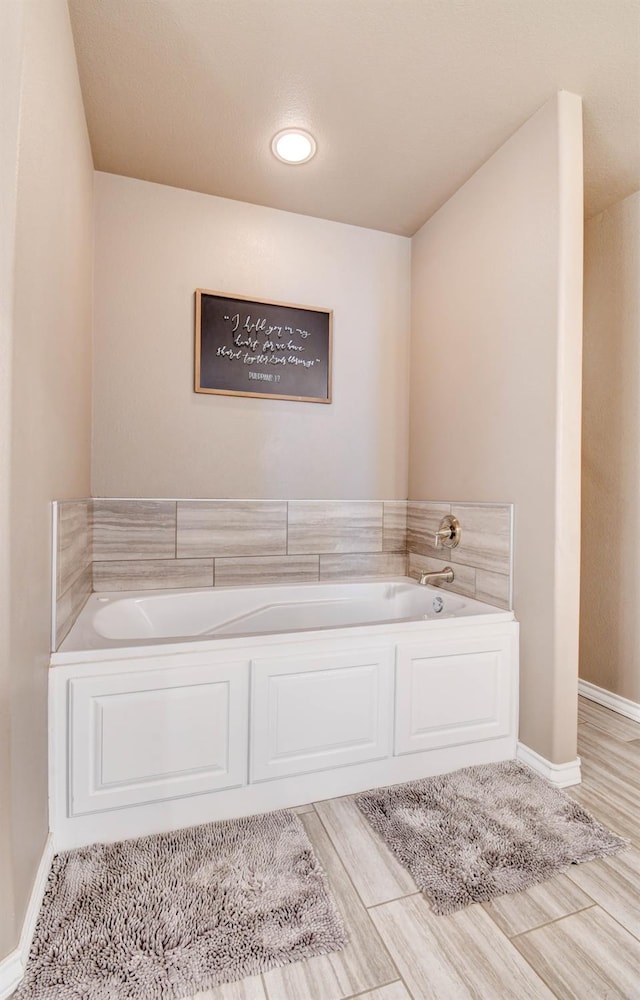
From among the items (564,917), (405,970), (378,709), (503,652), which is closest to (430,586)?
(503,652)

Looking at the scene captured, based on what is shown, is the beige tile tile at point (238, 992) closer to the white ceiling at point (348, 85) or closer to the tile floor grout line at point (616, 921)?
the tile floor grout line at point (616, 921)

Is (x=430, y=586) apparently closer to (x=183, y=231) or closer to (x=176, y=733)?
(x=176, y=733)

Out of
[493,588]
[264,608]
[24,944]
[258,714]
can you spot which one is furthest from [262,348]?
[24,944]

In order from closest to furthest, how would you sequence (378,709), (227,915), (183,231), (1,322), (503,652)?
(1,322)
(227,915)
(378,709)
(503,652)
(183,231)

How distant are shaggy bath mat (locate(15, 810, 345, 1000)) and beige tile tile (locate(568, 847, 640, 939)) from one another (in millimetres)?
690

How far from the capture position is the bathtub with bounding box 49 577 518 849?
1.40 metres

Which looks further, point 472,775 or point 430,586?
point 430,586

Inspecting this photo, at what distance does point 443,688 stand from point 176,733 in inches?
38.5

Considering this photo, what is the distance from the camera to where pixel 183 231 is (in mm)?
2416

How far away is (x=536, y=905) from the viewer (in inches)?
47.6

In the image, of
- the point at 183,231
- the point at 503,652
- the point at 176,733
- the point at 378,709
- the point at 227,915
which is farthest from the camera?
the point at 183,231

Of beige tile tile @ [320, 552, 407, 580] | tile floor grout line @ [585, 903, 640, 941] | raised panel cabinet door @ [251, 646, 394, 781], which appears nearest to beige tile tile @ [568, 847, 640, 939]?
tile floor grout line @ [585, 903, 640, 941]

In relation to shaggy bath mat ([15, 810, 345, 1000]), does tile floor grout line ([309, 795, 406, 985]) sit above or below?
below

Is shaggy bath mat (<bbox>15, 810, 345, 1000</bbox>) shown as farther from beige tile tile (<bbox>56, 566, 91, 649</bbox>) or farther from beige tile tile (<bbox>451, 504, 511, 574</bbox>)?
beige tile tile (<bbox>451, 504, 511, 574</bbox>)
